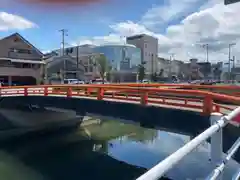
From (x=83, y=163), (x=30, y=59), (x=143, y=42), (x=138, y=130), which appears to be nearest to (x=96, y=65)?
(x=30, y=59)

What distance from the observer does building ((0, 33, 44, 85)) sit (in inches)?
1857

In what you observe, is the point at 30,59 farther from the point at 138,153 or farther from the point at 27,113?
the point at 138,153

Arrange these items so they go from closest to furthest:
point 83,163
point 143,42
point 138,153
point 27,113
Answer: point 83,163
point 138,153
point 27,113
point 143,42

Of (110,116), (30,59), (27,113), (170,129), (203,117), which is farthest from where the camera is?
(30,59)

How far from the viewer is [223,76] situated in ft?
378

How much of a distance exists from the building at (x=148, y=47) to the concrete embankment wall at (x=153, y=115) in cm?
9255

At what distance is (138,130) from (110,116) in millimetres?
12185

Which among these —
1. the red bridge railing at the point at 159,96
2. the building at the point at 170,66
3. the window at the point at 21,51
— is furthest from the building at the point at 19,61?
the building at the point at 170,66

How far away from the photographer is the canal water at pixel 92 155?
509 inches

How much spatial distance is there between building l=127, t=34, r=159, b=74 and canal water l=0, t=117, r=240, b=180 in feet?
282

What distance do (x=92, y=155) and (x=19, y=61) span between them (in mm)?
36512

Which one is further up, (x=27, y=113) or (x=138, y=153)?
(x=27, y=113)

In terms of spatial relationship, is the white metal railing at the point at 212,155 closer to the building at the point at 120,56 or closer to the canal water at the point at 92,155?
the canal water at the point at 92,155

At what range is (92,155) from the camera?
1673 centimetres
